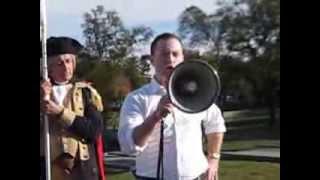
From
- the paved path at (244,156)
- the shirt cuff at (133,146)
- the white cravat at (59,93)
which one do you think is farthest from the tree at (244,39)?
the white cravat at (59,93)

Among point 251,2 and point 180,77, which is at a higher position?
point 251,2

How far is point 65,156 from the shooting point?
345 centimetres

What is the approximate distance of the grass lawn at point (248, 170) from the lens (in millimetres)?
3338

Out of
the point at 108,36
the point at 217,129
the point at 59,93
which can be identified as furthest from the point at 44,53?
the point at 217,129

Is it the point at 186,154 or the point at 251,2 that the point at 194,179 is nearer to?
the point at 186,154

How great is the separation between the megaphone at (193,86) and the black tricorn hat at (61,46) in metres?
0.45

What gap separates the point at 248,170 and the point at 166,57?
62cm

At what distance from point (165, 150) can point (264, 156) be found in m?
0.44

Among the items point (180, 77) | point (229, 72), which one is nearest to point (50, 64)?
point (180, 77)

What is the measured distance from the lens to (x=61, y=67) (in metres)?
3.40

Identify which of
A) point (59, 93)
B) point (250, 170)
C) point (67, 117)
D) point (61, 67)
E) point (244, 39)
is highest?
point (244, 39)

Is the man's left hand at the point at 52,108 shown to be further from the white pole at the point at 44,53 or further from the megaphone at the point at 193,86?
the megaphone at the point at 193,86

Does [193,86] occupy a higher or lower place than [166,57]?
lower

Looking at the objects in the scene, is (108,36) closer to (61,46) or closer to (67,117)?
(61,46)
